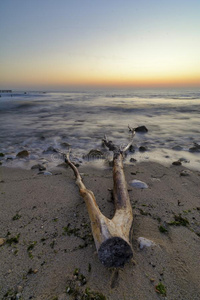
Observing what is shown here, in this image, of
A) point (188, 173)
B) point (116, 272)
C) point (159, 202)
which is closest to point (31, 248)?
point (116, 272)

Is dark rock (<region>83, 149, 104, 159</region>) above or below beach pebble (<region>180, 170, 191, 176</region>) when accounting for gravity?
below

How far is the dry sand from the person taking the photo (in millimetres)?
1616

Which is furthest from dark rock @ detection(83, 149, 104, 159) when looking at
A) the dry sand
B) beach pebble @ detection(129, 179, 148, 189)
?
beach pebble @ detection(129, 179, 148, 189)

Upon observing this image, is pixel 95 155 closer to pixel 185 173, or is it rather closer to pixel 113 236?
pixel 185 173

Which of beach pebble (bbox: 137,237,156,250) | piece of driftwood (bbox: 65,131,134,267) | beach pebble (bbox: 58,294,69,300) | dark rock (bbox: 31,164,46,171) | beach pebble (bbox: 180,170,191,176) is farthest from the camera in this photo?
dark rock (bbox: 31,164,46,171)

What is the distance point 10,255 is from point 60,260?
1.84 ft

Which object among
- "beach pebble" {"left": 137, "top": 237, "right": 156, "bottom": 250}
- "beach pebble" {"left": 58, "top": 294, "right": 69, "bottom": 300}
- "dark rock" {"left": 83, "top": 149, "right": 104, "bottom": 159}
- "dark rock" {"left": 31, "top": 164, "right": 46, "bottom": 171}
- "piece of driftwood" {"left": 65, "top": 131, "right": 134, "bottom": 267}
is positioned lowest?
"dark rock" {"left": 83, "top": 149, "right": 104, "bottom": 159}

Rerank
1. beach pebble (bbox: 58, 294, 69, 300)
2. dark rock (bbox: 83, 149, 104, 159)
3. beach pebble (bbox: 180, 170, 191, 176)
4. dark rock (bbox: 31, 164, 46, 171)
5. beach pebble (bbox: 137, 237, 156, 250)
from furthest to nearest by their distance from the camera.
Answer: dark rock (bbox: 83, 149, 104, 159)
dark rock (bbox: 31, 164, 46, 171)
beach pebble (bbox: 180, 170, 191, 176)
beach pebble (bbox: 137, 237, 156, 250)
beach pebble (bbox: 58, 294, 69, 300)

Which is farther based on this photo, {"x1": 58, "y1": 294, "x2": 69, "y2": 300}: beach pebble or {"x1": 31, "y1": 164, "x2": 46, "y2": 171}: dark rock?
{"x1": 31, "y1": 164, "x2": 46, "y2": 171}: dark rock

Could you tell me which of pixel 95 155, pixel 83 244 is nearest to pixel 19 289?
pixel 83 244

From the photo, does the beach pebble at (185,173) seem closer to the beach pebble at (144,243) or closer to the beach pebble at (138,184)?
the beach pebble at (138,184)

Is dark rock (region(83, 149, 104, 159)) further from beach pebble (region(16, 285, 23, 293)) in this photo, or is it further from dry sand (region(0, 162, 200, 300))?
beach pebble (region(16, 285, 23, 293))

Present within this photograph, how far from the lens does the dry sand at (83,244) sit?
1616mm

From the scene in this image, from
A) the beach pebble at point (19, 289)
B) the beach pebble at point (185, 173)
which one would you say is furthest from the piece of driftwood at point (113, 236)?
the beach pebble at point (185, 173)
